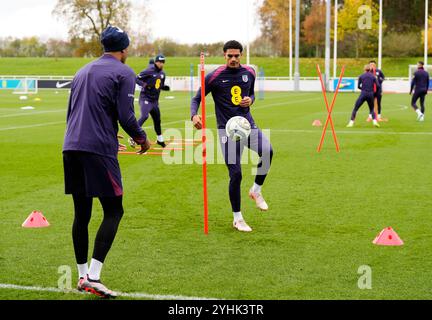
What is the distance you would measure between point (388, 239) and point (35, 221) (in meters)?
4.09

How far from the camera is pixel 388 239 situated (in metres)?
7.59

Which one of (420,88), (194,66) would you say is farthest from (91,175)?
(194,66)

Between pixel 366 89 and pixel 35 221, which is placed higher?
pixel 366 89

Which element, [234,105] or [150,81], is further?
[150,81]

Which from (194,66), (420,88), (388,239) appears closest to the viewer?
(388,239)

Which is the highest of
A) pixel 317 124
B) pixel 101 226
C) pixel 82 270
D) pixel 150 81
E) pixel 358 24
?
pixel 358 24

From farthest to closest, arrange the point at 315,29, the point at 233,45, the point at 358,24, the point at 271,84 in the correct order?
the point at 315,29
the point at 358,24
the point at 271,84
the point at 233,45

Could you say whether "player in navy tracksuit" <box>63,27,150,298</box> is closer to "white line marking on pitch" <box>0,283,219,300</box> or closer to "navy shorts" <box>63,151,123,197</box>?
"navy shorts" <box>63,151,123,197</box>

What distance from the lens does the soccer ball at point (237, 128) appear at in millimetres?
8500

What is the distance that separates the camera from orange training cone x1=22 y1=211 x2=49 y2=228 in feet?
27.6

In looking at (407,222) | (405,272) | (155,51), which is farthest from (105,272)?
(155,51)

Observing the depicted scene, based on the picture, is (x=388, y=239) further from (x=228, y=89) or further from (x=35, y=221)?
(x=35, y=221)

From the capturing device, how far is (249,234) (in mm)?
8195
